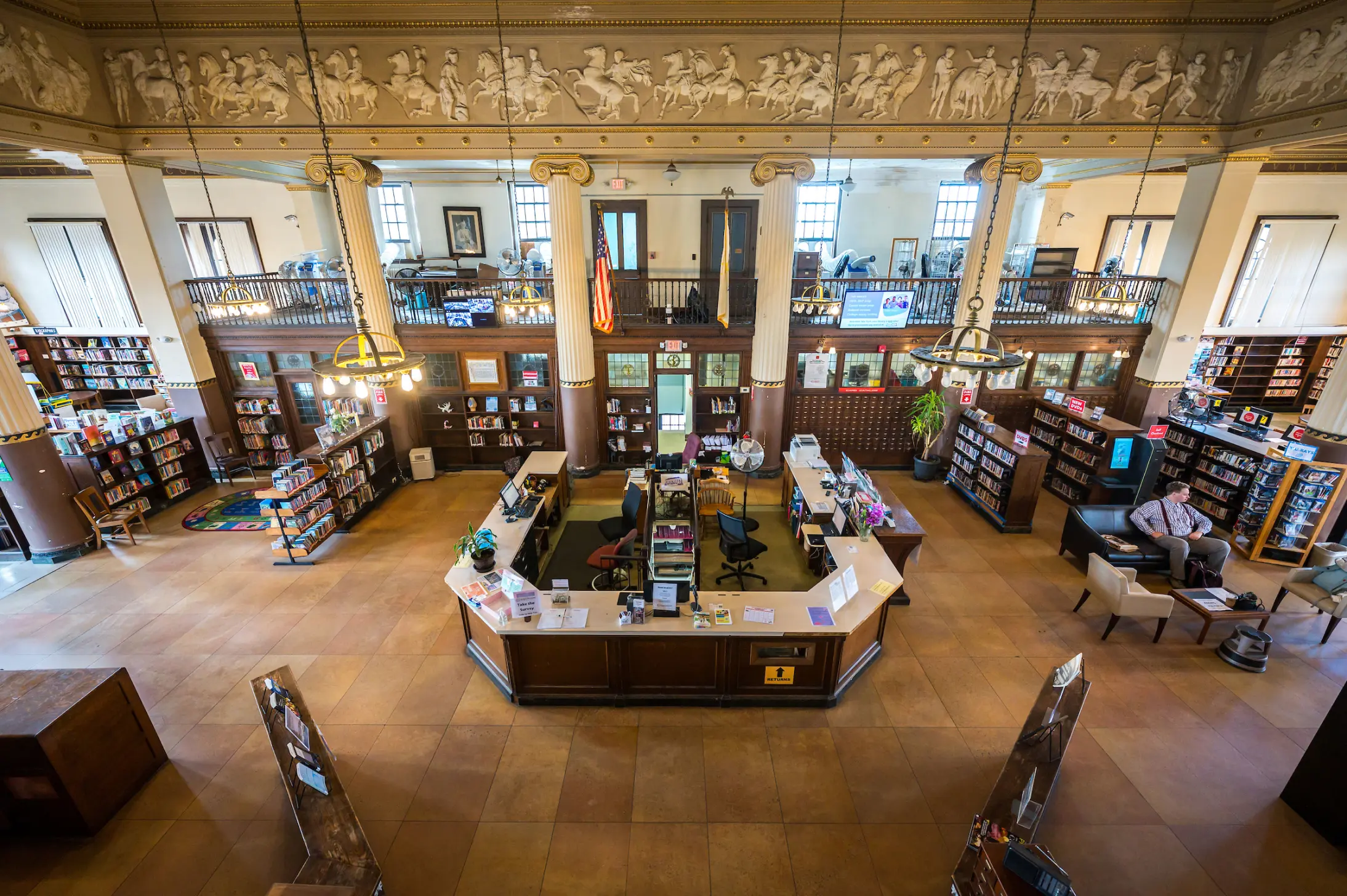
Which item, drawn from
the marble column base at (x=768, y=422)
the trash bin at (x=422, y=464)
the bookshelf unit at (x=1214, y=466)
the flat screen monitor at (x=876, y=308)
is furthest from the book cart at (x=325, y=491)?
the bookshelf unit at (x=1214, y=466)

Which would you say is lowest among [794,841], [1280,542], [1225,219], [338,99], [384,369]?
[794,841]

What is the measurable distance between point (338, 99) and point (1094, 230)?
16790 mm

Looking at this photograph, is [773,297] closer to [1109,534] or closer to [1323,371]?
[1109,534]

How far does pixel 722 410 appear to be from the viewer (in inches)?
444

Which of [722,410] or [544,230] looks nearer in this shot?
[722,410]

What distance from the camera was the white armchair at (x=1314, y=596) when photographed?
6203 mm

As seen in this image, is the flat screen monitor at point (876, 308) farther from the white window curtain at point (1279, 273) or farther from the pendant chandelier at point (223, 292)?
the pendant chandelier at point (223, 292)

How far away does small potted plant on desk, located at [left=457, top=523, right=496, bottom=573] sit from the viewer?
5996mm

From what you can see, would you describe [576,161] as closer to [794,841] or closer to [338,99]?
[338,99]

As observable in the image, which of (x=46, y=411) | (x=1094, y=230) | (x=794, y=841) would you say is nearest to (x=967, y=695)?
(x=794, y=841)

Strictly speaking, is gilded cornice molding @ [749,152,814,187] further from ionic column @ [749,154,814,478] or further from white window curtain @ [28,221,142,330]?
white window curtain @ [28,221,142,330]

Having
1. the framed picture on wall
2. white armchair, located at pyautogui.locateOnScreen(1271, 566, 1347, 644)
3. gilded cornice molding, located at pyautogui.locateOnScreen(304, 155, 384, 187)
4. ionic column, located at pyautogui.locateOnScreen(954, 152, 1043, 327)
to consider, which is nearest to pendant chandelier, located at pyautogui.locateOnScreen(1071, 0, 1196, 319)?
ionic column, located at pyautogui.locateOnScreen(954, 152, 1043, 327)

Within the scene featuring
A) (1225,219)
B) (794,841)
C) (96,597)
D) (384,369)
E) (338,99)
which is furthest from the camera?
(1225,219)

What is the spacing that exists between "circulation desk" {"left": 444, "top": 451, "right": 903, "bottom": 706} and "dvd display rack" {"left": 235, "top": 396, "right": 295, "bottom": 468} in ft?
26.8
